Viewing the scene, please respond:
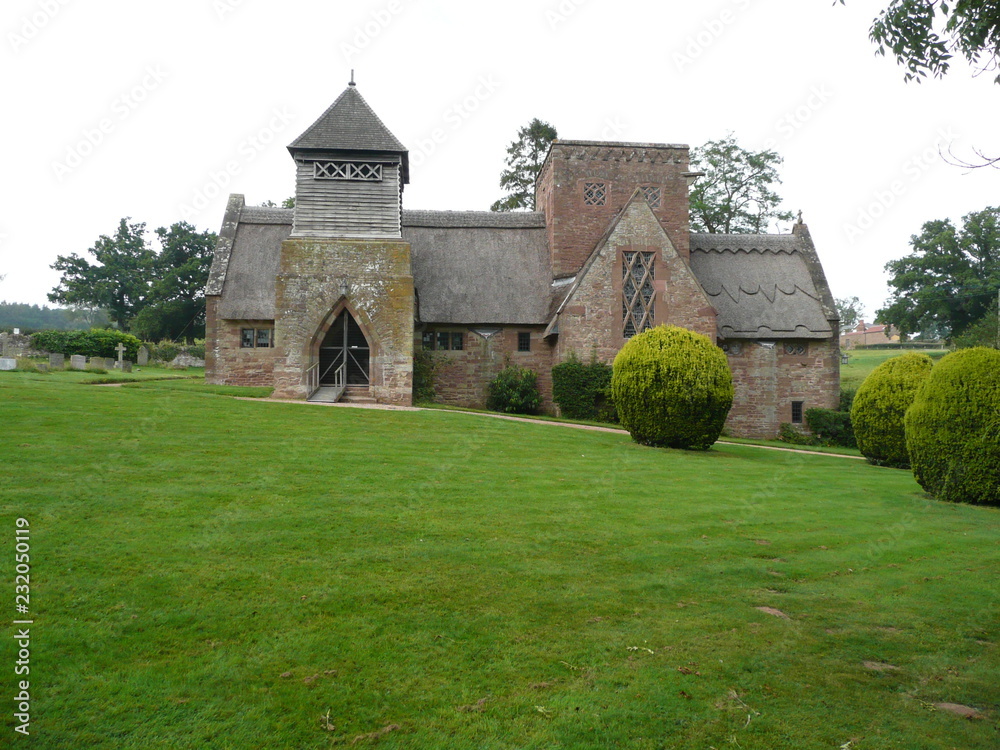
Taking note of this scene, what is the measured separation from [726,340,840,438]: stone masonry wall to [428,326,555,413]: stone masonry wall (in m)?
8.61

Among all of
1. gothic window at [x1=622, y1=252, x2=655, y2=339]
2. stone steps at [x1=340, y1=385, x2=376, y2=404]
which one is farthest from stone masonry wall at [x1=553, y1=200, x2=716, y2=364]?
stone steps at [x1=340, y1=385, x2=376, y2=404]

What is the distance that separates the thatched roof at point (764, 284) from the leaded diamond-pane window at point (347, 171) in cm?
1602

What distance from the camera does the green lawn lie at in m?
4.20

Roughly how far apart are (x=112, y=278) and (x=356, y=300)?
157ft

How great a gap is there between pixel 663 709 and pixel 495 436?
12.9m

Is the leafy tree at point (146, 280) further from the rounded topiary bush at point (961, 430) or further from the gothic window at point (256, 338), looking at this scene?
the rounded topiary bush at point (961, 430)

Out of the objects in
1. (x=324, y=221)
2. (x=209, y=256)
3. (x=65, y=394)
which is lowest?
(x=65, y=394)

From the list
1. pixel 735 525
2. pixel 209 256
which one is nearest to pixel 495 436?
pixel 735 525

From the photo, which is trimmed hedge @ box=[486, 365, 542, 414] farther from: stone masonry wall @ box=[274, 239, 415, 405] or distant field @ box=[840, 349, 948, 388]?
distant field @ box=[840, 349, 948, 388]

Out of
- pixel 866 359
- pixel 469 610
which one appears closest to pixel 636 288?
pixel 469 610

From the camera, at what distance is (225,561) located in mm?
6371

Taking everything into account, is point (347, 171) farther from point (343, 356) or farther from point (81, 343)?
point (81, 343)

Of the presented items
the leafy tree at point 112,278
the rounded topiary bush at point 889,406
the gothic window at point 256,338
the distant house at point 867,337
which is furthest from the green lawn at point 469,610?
the distant house at point 867,337

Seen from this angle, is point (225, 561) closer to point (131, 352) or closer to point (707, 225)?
point (131, 352)
